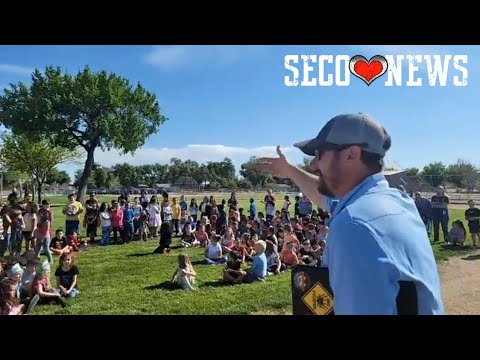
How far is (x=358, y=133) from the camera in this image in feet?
4.22

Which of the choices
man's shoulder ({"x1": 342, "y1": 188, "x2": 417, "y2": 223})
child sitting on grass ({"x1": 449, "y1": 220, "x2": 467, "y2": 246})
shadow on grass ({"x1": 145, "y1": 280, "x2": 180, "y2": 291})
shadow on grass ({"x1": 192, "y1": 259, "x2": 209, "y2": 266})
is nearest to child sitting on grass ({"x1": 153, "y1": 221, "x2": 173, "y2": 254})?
shadow on grass ({"x1": 192, "y1": 259, "x2": 209, "y2": 266})

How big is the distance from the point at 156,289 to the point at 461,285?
2.45 metres

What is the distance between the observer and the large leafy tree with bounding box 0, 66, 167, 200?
11.8 ft

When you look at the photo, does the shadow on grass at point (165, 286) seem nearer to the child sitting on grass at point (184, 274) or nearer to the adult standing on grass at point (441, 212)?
the child sitting on grass at point (184, 274)

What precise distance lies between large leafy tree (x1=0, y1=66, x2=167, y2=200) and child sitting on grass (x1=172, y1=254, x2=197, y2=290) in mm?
1157

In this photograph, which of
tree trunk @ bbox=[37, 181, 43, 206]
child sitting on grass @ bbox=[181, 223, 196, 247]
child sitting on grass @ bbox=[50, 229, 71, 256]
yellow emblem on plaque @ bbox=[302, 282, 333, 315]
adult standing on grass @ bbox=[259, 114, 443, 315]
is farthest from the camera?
tree trunk @ bbox=[37, 181, 43, 206]

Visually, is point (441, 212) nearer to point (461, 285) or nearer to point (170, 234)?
point (461, 285)

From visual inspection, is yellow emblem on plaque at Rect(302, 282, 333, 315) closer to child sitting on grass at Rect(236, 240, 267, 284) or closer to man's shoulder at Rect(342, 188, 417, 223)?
man's shoulder at Rect(342, 188, 417, 223)

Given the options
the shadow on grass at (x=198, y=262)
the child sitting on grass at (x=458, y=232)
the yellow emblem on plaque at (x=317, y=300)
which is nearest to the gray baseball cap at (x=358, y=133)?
the yellow emblem on plaque at (x=317, y=300)

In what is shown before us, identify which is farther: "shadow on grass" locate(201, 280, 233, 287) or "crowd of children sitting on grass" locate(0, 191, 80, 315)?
"shadow on grass" locate(201, 280, 233, 287)

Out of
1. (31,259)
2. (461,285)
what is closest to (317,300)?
(461,285)
